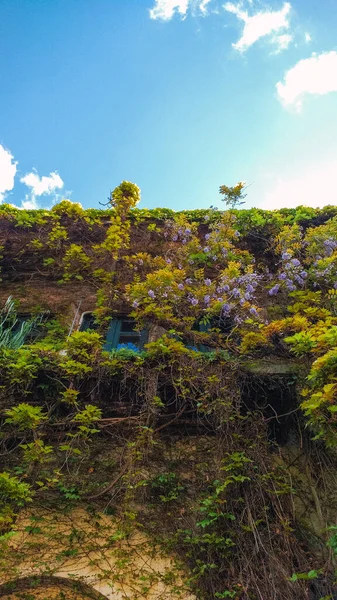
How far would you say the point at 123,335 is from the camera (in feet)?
22.5

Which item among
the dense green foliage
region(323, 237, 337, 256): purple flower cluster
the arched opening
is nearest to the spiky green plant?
the dense green foliage

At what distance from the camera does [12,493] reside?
13.6 ft

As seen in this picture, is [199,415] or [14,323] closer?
[199,415]

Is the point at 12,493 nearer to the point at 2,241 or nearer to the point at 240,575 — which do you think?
the point at 240,575

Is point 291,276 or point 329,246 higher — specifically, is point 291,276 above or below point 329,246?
below

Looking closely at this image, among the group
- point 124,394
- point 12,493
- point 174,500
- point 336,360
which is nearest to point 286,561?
point 174,500

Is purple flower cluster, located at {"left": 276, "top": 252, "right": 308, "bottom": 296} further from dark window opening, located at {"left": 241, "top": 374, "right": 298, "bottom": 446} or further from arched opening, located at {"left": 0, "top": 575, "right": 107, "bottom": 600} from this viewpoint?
arched opening, located at {"left": 0, "top": 575, "right": 107, "bottom": 600}

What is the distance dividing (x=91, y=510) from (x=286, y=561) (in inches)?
87.1

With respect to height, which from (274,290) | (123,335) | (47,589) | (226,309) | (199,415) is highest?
(274,290)

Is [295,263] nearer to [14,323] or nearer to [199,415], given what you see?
[199,415]

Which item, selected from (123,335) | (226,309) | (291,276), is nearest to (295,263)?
(291,276)

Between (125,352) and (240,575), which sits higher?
(125,352)

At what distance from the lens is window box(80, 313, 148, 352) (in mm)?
6684

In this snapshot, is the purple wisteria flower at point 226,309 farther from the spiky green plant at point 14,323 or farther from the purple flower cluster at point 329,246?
the spiky green plant at point 14,323
